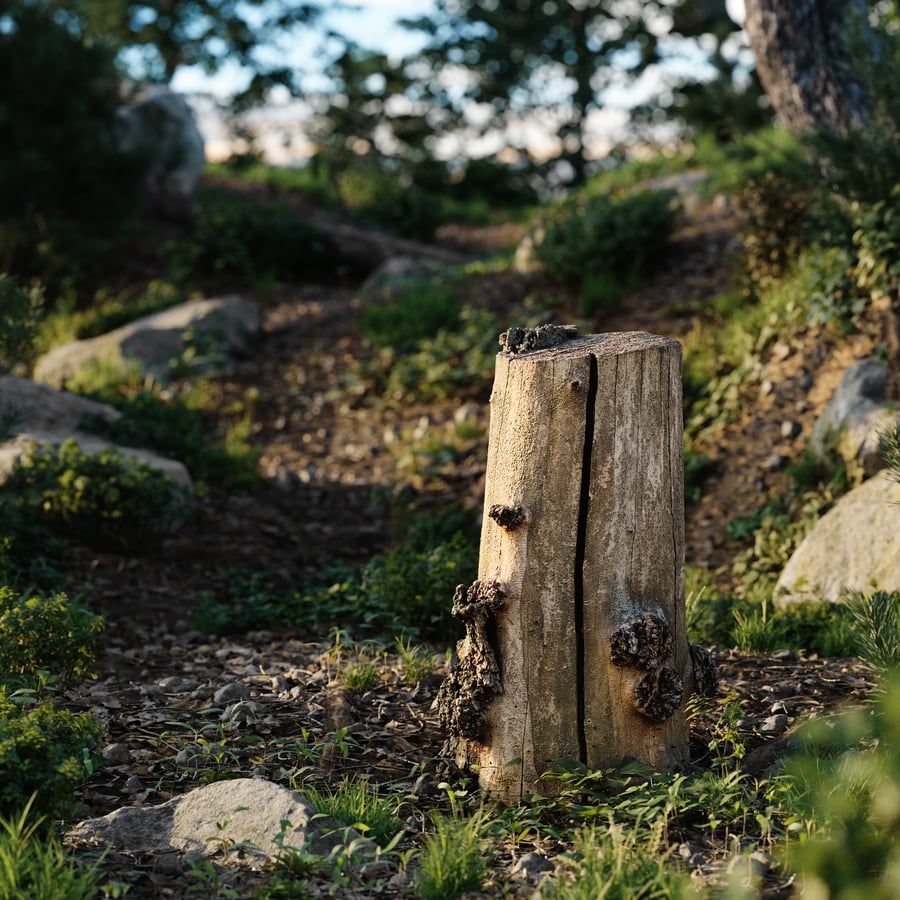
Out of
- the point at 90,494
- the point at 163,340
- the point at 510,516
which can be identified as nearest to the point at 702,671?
the point at 510,516

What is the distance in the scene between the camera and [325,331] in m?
11.2

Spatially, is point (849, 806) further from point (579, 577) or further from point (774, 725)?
point (774, 725)

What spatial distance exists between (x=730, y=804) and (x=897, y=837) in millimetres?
704

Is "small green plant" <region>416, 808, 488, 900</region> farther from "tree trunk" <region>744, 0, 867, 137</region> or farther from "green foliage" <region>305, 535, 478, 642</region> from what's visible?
"tree trunk" <region>744, 0, 867, 137</region>

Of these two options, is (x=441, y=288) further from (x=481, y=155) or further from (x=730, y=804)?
(x=481, y=155)

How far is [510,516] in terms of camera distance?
134 inches

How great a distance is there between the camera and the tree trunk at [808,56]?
741 centimetres

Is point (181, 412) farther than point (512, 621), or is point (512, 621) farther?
point (181, 412)

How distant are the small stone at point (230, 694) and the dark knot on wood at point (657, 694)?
1757 mm

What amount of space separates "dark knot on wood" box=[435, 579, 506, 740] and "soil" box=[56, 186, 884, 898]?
237 mm

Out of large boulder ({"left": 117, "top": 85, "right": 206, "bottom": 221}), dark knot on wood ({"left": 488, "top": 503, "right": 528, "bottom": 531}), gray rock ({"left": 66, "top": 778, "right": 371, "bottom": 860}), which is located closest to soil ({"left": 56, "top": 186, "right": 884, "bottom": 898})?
gray rock ({"left": 66, "top": 778, "right": 371, "bottom": 860})

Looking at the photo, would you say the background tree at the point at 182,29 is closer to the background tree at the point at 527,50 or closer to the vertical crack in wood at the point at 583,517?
the background tree at the point at 527,50

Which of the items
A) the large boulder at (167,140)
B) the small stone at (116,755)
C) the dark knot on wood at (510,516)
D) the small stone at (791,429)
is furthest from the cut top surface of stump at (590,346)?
the large boulder at (167,140)

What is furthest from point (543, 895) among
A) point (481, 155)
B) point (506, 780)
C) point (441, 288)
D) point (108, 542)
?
point (481, 155)
